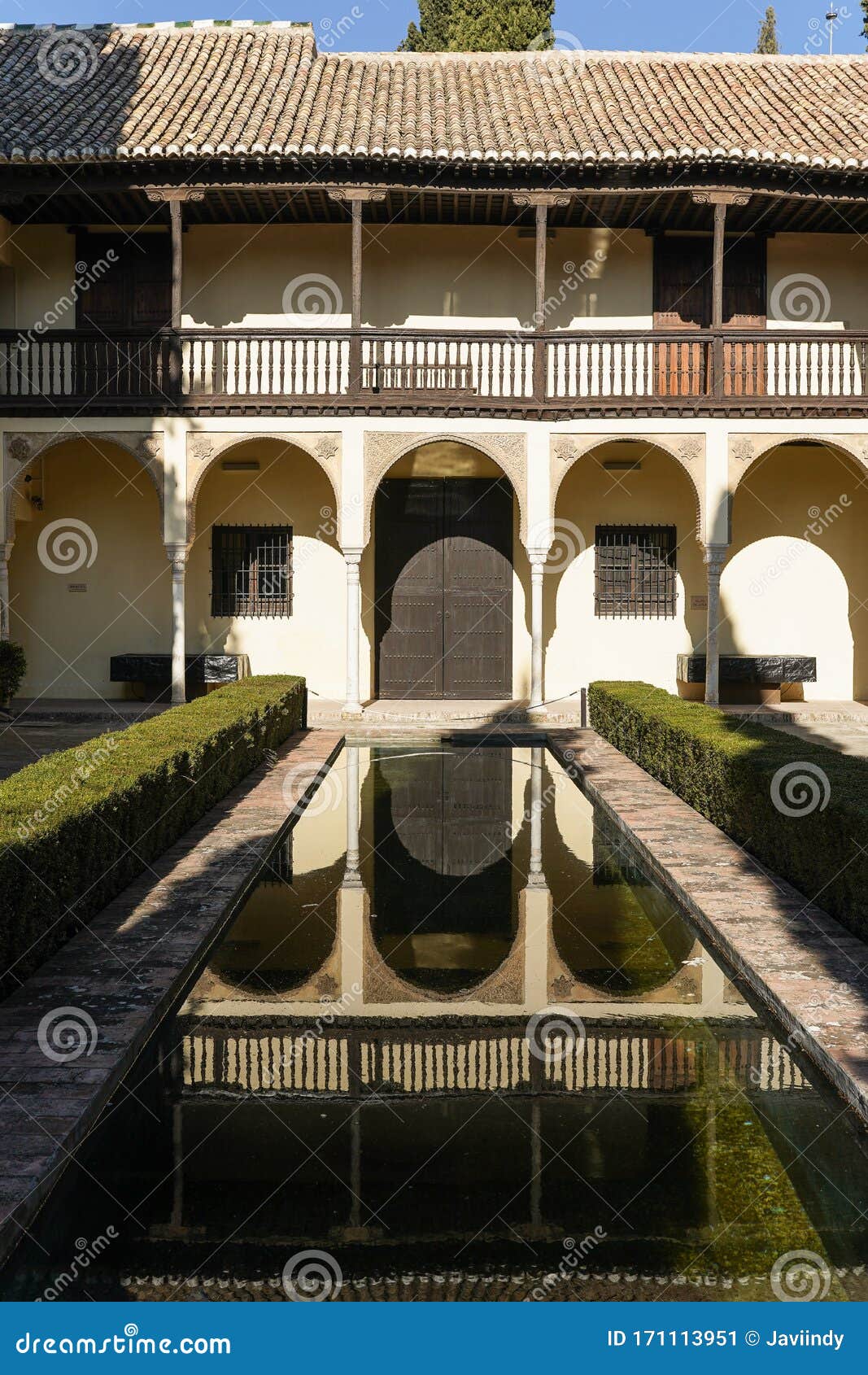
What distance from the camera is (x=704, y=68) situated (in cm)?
1903

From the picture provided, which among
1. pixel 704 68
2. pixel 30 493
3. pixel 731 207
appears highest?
pixel 704 68

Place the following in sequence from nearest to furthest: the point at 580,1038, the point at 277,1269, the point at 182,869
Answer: the point at 277,1269, the point at 580,1038, the point at 182,869

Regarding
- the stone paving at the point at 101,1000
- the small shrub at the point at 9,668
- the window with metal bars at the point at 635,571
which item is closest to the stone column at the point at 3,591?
the small shrub at the point at 9,668

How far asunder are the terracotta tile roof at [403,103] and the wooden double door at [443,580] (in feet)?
15.8

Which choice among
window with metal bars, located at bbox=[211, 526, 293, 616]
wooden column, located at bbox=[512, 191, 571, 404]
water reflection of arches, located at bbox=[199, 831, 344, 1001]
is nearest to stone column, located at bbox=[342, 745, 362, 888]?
water reflection of arches, located at bbox=[199, 831, 344, 1001]

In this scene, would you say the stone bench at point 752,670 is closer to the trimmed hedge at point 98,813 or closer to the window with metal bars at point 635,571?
the window with metal bars at point 635,571

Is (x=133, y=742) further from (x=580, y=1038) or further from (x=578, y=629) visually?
(x=578, y=629)

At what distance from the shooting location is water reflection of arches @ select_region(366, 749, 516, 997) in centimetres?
633

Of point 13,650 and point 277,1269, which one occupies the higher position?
point 13,650

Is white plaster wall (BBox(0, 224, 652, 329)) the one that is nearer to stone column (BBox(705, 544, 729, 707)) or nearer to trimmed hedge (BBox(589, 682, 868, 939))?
stone column (BBox(705, 544, 729, 707))

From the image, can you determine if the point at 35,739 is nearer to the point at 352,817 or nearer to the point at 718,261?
the point at 352,817

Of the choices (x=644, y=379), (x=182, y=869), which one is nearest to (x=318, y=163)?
(x=644, y=379)

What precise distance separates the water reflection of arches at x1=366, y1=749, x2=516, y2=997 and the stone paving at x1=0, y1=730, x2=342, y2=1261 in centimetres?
94

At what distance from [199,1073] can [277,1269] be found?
136cm
